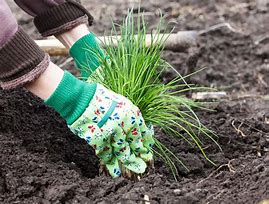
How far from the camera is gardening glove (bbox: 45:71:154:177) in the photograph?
7.39ft

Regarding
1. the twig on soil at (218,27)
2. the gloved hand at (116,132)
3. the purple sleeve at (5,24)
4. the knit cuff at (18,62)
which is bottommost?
the twig on soil at (218,27)

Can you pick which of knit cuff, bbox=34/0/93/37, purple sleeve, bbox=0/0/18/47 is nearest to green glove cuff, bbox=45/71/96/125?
purple sleeve, bbox=0/0/18/47

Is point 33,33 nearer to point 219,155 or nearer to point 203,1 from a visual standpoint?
point 203,1

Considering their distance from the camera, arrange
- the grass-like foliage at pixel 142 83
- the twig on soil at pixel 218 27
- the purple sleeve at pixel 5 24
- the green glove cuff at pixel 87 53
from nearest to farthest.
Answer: the purple sleeve at pixel 5 24 < the grass-like foliage at pixel 142 83 < the green glove cuff at pixel 87 53 < the twig on soil at pixel 218 27

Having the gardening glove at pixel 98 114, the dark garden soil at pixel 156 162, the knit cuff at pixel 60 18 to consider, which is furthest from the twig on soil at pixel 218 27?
the gardening glove at pixel 98 114

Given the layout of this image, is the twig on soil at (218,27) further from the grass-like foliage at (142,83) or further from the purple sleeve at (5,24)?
the purple sleeve at (5,24)

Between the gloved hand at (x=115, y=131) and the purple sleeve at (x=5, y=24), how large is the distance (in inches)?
13.2

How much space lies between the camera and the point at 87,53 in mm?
2693

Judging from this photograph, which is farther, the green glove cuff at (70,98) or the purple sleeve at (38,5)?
the purple sleeve at (38,5)

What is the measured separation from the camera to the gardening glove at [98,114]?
7.39 feet

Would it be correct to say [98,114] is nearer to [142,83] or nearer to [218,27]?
[142,83]

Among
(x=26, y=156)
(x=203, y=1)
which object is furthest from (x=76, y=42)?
(x=203, y=1)

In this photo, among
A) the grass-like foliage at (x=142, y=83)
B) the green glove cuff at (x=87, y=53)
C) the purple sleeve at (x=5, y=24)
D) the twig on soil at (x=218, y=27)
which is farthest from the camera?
the twig on soil at (x=218, y=27)

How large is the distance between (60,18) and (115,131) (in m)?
0.66
